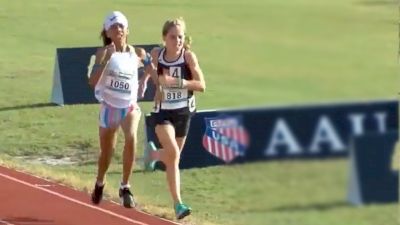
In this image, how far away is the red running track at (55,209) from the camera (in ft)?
25.4

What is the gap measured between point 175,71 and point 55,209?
6.24 feet

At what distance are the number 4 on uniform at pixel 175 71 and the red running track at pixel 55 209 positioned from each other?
1296 mm

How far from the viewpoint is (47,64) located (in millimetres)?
21438

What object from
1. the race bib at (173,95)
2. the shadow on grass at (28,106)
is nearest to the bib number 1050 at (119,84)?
the race bib at (173,95)

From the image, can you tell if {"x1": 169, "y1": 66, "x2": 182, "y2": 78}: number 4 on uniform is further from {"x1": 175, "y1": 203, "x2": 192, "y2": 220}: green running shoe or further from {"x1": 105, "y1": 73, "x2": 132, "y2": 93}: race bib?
{"x1": 175, "y1": 203, "x2": 192, "y2": 220}: green running shoe

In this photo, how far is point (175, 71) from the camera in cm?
706

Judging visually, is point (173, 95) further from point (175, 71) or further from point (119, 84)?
point (119, 84)

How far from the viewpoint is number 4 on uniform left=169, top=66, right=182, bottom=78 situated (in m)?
7.03

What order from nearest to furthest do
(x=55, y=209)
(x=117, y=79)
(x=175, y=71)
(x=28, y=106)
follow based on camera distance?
(x=175, y=71)
(x=117, y=79)
(x=55, y=209)
(x=28, y=106)

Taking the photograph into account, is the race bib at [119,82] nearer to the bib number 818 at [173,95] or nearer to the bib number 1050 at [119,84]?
the bib number 1050 at [119,84]

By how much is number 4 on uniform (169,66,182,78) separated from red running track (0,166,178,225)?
130cm

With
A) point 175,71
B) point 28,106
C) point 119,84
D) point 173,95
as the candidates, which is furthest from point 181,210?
point 28,106

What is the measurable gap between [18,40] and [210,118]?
16.2 metres

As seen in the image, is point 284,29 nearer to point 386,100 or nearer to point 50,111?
point 386,100
